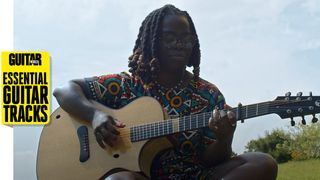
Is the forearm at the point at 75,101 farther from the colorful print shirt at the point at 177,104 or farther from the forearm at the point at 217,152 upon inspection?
the forearm at the point at 217,152

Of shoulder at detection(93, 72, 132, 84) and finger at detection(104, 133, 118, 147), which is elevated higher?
shoulder at detection(93, 72, 132, 84)

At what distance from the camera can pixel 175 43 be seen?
5.24 ft

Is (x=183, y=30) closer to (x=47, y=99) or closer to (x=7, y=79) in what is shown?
(x=47, y=99)

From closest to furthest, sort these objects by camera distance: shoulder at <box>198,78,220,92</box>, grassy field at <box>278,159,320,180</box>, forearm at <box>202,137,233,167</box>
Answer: forearm at <box>202,137,233,167</box>, shoulder at <box>198,78,220,92</box>, grassy field at <box>278,159,320,180</box>

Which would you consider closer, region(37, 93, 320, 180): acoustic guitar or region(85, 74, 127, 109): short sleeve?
region(37, 93, 320, 180): acoustic guitar

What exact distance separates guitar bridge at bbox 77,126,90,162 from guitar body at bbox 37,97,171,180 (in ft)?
0.04

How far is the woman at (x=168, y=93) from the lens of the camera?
1561mm

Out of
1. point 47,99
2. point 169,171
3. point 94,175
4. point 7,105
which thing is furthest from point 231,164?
point 7,105

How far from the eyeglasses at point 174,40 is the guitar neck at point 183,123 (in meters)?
0.25

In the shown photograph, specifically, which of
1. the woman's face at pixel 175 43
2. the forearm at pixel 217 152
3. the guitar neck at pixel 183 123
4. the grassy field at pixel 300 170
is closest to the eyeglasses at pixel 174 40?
the woman's face at pixel 175 43

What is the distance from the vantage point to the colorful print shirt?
1564mm

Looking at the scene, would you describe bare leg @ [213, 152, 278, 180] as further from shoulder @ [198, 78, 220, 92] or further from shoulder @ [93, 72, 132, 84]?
shoulder @ [93, 72, 132, 84]

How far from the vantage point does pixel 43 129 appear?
184cm

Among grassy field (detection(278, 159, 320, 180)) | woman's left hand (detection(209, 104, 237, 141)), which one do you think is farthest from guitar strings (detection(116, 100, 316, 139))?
grassy field (detection(278, 159, 320, 180))
